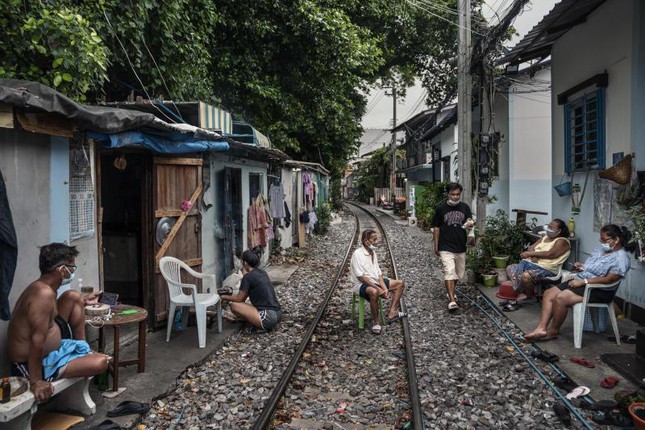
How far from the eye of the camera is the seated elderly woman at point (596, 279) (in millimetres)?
5910

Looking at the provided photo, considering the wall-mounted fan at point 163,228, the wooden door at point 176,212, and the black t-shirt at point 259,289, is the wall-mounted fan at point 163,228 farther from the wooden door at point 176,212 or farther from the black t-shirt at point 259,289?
the black t-shirt at point 259,289

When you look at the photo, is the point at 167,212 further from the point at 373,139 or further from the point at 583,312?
the point at 373,139

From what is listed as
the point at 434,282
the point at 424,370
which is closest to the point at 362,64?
the point at 434,282

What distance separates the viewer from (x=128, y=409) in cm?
458

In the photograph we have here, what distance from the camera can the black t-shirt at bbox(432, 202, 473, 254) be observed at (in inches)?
333

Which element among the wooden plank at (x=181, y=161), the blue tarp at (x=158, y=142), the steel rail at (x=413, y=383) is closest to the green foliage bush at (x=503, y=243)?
the steel rail at (x=413, y=383)

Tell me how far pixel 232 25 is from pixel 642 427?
42.6 feet

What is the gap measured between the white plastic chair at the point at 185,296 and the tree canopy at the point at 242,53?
264 cm

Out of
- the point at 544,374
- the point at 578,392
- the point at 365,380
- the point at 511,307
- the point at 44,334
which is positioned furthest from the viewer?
the point at 511,307

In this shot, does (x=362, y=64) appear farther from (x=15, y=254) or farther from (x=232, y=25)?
(x=15, y=254)

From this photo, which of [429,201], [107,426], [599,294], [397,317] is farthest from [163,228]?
[429,201]

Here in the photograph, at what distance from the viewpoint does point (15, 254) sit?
152 inches

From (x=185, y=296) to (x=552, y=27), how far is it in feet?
24.3

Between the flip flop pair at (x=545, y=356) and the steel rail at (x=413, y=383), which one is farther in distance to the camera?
the flip flop pair at (x=545, y=356)
